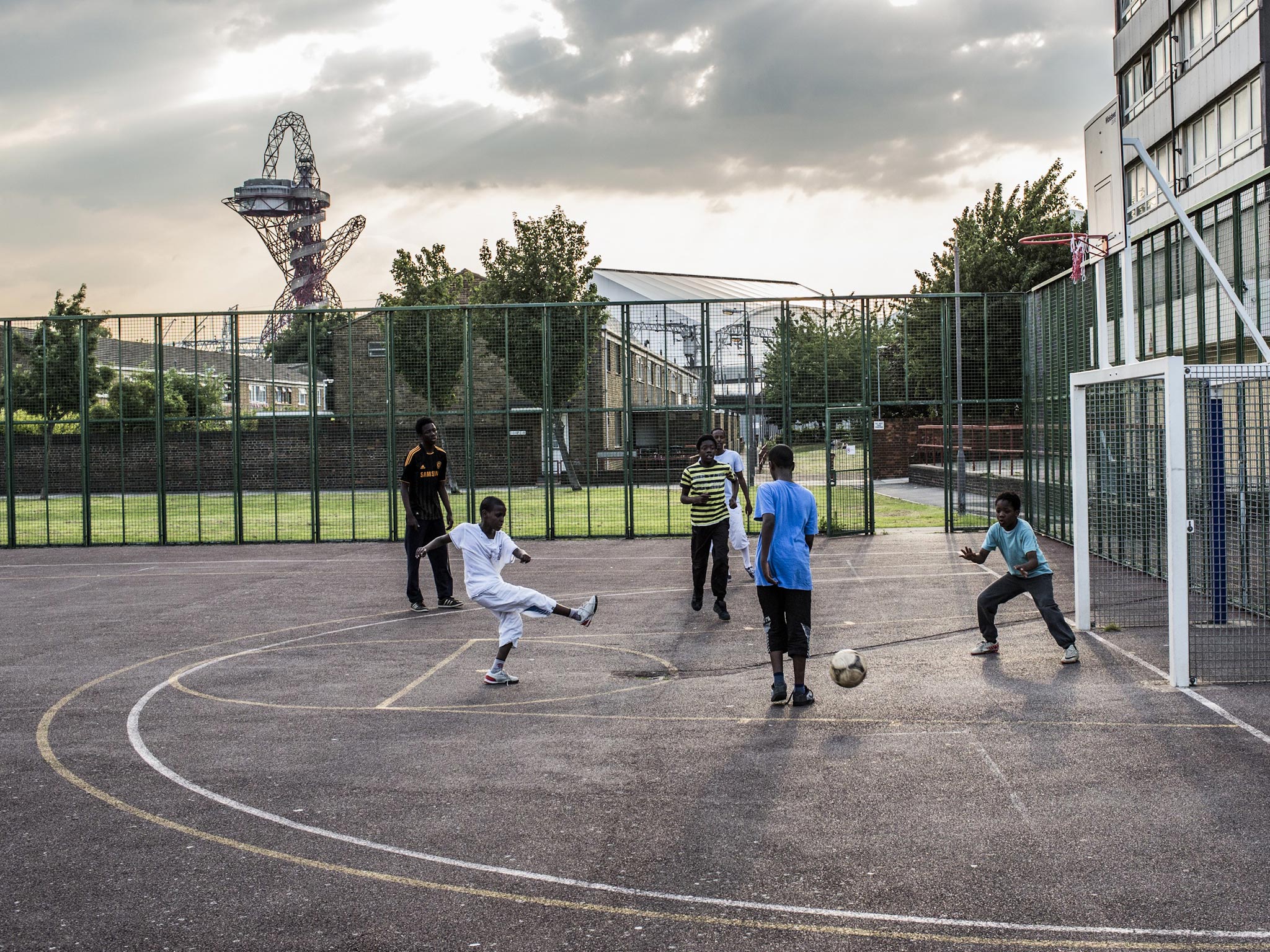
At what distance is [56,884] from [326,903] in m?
1.31

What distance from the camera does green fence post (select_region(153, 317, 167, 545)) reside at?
78.2ft

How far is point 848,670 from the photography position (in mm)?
8484

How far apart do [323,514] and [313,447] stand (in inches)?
52.3

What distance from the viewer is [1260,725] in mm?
7672

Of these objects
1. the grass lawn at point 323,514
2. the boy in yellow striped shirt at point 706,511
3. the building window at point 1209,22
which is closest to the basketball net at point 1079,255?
the boy in yellow striped shirt at point 706,511

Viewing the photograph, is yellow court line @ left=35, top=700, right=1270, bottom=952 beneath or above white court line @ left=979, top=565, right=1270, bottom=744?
beneath

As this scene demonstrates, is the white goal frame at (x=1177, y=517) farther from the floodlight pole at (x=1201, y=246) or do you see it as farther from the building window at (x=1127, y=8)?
the building window at (x=1127, y=8)

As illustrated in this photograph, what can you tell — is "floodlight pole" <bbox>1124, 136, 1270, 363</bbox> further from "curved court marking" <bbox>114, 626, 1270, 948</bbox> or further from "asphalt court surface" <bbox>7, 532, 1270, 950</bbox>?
"curved court marking" <bbox>114, 626, 1270, 948</bbox>

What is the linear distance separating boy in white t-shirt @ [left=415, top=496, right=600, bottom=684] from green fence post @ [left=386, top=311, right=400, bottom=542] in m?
14.1

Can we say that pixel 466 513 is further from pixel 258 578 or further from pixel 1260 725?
pixel 1260 725

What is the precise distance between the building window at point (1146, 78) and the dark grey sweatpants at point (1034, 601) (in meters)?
26.5

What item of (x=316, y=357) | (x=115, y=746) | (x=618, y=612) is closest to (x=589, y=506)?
(x=316, y=357)

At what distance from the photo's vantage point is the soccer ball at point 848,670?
8.46 m

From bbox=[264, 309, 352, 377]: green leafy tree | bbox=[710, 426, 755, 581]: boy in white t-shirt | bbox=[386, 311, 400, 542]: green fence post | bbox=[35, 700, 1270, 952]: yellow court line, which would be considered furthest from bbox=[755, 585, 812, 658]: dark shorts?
bbox=[264, 309, 352, 377]: green leafy tree
